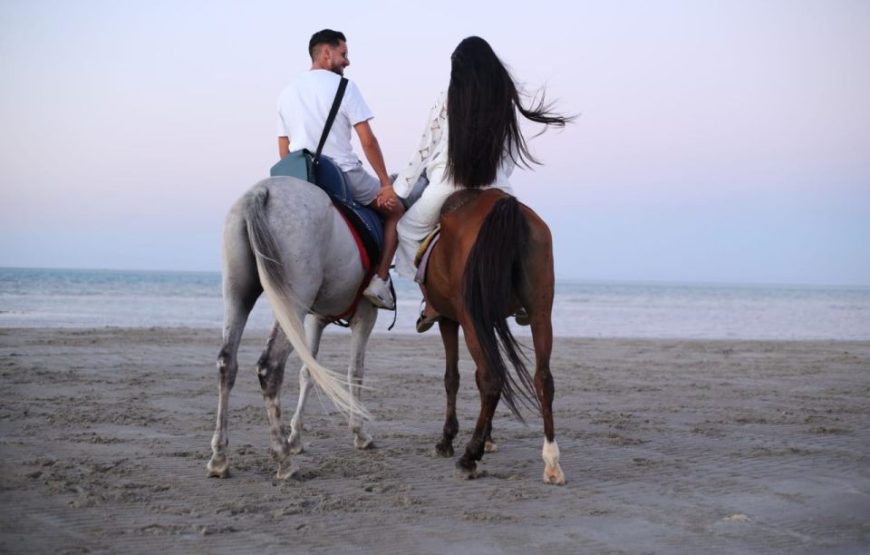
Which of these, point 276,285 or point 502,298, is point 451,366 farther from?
point 276,285

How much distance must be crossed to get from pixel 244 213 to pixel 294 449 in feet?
6.26

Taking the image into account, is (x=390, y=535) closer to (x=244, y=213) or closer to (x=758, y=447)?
(x=244, y=213)

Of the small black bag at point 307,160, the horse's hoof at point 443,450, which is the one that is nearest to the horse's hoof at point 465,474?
the horse's hoof at point 443,450

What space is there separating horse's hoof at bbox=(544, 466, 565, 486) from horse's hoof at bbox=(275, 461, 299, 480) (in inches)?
61.9

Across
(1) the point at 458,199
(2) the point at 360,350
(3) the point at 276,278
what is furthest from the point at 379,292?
(3) the point at 276,278

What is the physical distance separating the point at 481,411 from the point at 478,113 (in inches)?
79.1

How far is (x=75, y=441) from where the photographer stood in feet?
20.0

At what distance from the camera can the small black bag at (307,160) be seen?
5703 millimetres

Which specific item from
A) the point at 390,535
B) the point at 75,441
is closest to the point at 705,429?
the point at 390,535

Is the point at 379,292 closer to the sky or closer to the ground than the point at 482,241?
closer to the ground

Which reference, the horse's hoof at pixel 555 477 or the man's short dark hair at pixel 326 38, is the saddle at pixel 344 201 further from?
the horse's hoof at pixel 555 477

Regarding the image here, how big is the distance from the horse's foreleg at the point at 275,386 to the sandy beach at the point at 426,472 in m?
0.18

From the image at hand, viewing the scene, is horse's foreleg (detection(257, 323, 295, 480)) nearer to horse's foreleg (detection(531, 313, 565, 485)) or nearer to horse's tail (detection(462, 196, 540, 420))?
horse's tail (detection(462, 196, 540, 420))

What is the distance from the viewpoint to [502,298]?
17.2ft
